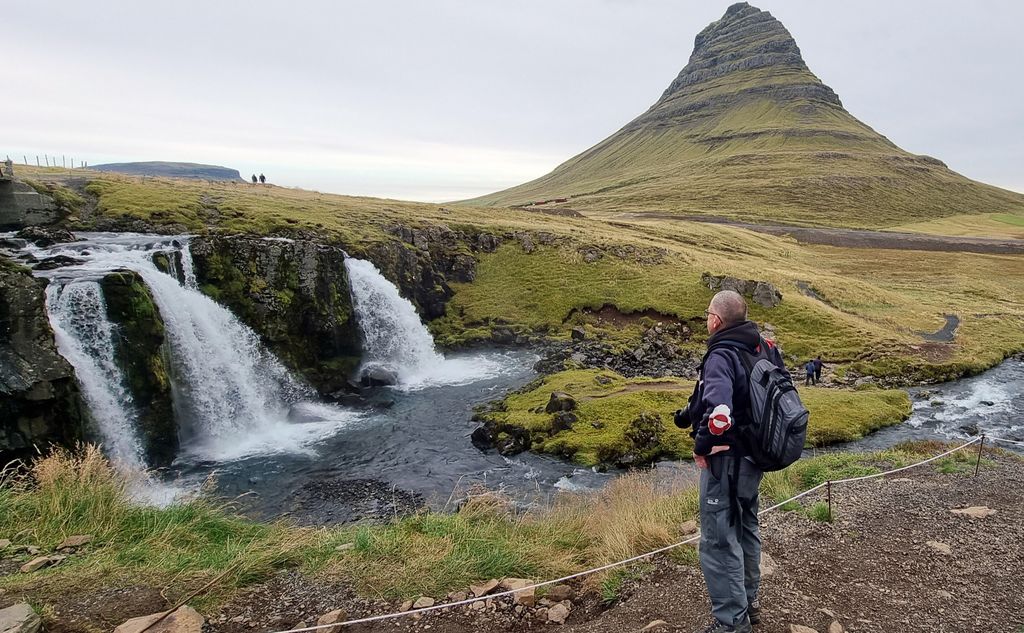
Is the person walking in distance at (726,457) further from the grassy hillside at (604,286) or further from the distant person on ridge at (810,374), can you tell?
the grassy hillside at (604,286)

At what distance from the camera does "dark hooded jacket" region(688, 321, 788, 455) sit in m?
5.77

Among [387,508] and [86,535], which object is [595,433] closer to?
[387,508]

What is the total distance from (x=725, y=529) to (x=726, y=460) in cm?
76

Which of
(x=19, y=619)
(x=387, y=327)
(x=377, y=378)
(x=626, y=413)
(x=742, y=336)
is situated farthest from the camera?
(x=387, y=327)

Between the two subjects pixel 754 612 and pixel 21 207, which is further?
pixel 21 207

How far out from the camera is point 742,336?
5.99 meters

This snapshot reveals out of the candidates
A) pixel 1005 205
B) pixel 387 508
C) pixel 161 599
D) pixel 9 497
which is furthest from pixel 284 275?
pixel 1005 205

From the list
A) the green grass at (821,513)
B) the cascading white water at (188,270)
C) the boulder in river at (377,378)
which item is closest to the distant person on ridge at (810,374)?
the boulder in river at (377,378)

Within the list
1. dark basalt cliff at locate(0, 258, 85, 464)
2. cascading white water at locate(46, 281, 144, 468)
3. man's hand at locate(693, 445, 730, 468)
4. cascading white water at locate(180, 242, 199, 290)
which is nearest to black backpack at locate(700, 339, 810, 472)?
man's hand at locate(693, 445, 730, 468)

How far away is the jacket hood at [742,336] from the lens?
19.6 ft

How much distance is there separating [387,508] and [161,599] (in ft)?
Result: 37.9

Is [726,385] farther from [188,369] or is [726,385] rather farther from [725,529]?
[188,369]

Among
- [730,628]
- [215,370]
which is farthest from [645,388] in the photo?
[730,628]

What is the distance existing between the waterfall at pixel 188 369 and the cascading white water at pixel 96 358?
0.11 ft
